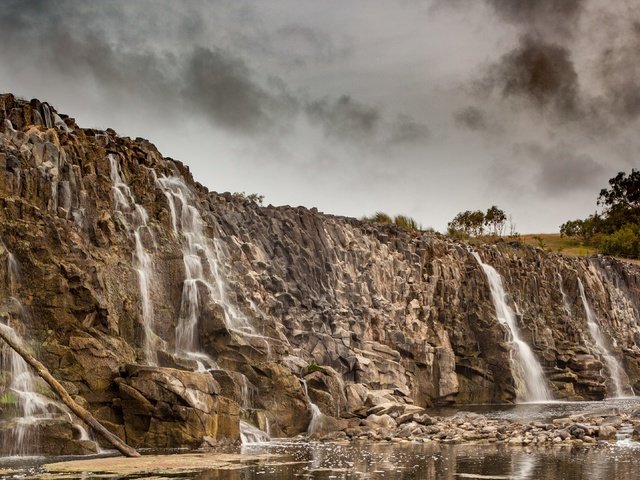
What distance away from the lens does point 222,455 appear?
3709cm

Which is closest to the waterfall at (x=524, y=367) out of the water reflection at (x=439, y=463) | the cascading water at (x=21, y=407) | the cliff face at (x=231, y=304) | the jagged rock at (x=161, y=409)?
the cliff face at (x=231, y=304)

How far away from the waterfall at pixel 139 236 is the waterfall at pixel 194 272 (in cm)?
256

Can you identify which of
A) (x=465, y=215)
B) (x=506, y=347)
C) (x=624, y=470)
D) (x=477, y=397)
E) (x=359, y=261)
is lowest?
(x=624, y=470)

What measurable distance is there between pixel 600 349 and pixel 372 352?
4362 centimetres

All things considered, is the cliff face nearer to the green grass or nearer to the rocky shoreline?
Answer: the rocky shoreline

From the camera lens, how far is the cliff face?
4262 cm

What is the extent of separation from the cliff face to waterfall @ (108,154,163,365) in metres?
0.11

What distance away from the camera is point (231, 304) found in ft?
198

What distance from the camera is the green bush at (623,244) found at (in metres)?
159

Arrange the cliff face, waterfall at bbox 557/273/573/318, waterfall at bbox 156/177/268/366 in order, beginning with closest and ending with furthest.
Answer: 1. the cliff face
2. waterfall at bbox 156/177/268/366
3. waterfall at bbox 557/273/573/318

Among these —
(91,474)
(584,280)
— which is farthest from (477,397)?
(91,474)

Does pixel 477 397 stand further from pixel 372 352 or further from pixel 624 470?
pixel 624 470

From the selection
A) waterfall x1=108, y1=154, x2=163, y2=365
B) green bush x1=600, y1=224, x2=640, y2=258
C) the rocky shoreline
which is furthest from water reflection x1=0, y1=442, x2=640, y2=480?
green bush x1=600, y1=224, x2=640, y2=258

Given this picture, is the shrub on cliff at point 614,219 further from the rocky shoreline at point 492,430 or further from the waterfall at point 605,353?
the rocky shoreline at point 492,430
